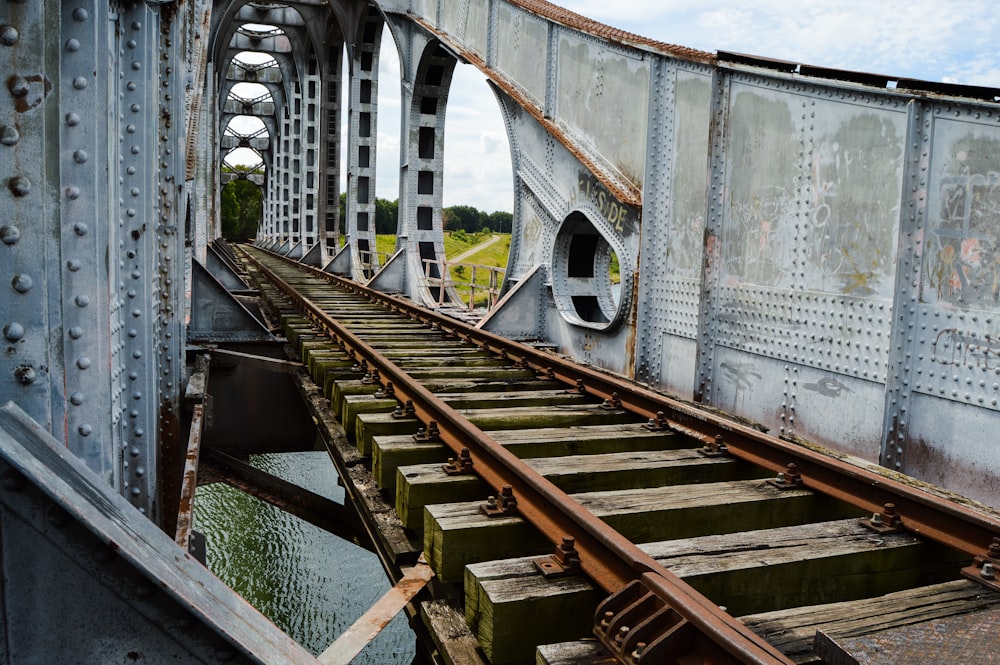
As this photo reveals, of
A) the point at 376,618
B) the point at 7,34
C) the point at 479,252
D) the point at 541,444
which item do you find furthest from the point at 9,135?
the point at 479,252

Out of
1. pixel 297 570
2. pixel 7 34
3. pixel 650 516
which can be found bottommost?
pixel 297 570

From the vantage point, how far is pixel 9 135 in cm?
209

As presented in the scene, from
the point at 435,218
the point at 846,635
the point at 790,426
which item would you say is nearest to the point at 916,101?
the point at 790,426

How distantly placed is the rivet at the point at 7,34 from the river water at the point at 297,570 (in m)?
9.27

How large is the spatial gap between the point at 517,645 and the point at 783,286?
455cm

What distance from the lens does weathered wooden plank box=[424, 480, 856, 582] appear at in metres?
3.52

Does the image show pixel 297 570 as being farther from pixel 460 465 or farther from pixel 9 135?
pixel 9 135

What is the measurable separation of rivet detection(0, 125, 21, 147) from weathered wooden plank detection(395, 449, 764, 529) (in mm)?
2508

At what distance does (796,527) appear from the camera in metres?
3.72

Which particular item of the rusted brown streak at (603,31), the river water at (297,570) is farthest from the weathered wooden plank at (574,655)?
the river water at (297,570)

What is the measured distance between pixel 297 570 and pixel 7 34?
1265cm

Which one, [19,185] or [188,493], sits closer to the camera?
[19,185]

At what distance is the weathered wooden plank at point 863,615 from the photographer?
8.57 feet

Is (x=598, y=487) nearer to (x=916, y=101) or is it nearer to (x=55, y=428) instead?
(x=55, y=428)
